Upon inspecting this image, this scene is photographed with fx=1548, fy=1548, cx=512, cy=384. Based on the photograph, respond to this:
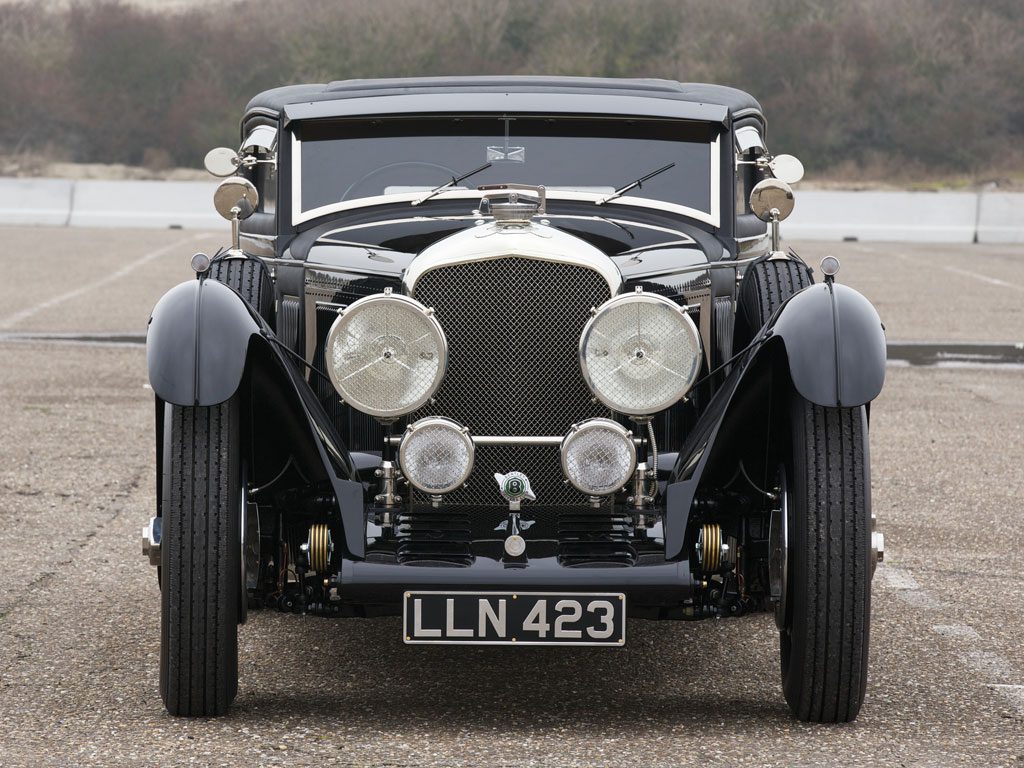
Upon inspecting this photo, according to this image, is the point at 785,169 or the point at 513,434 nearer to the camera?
the point at 513,434

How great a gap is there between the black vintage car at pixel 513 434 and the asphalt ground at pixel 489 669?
0.24m

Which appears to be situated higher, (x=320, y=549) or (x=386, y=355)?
(x=386, y=355)

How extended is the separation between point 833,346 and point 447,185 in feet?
5.16

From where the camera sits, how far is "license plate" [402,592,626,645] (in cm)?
376

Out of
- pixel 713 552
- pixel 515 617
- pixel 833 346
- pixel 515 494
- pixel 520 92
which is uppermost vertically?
pixel 520 92

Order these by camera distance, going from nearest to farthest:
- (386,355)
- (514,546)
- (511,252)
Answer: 1. (514,546)
2. (386,355)
3. (511,252)

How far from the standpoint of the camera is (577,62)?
1396 inches

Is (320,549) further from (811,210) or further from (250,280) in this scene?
(811,210)

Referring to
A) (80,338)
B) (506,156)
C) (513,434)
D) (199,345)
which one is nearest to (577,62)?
(80,338)

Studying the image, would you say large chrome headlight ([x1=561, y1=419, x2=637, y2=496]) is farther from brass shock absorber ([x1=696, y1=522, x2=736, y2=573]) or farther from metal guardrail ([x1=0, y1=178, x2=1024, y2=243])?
metal guardrail ([x1=0, y1=178, x2=1024, y2=243])

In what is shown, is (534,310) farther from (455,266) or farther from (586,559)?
(586,559)

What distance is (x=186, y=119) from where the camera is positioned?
34.4 metres

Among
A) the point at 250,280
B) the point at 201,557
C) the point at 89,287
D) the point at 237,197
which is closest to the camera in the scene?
the point at 201,557

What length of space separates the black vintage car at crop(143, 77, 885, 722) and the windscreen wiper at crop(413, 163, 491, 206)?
0.02 meters
